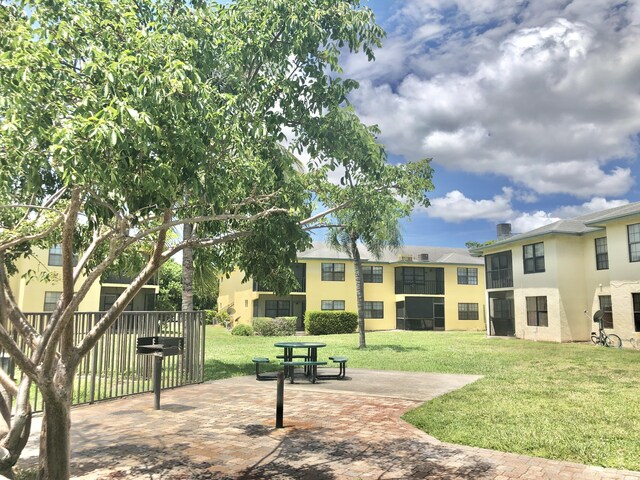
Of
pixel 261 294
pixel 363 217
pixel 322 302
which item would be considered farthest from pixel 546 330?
pixel 363 217

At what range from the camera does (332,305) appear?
41.8m

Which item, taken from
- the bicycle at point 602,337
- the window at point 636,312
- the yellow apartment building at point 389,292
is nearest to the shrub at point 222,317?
the yellow apartment building at point 389,292

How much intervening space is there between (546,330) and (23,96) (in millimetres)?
29250

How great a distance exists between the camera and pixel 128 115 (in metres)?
3.89


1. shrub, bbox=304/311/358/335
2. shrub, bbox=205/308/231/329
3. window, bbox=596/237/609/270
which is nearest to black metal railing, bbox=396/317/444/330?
shrub, bbox=304/311/358/335

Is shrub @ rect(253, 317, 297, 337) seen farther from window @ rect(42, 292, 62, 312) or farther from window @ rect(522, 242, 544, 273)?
window @ rect(522, 242, 544, 273)

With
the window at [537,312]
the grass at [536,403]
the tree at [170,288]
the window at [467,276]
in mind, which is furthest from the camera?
the window at [467,276]

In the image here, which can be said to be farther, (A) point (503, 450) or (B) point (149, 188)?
(A) point (503, 450)

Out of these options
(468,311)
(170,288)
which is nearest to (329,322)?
(468,311)

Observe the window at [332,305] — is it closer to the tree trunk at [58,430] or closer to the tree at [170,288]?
the tree at [170,288]

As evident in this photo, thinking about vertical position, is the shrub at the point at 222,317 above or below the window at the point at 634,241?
below

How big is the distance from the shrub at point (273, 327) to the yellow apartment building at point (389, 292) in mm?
4490

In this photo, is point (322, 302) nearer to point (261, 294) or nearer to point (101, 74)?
point (261, 294)

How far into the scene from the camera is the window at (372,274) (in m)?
43.9
